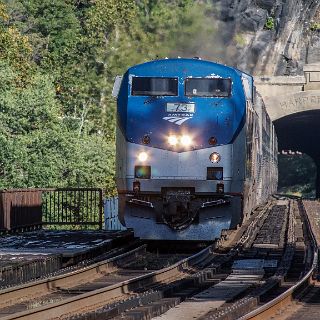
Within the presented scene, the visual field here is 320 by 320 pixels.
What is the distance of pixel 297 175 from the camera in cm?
11969

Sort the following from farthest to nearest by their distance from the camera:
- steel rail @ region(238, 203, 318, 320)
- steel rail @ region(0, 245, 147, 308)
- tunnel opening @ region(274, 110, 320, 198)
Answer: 1. tunnel opening @ region(274, 110, 320, 198)
2. steel rail @ region(0, 245, 147, 308)
3. steel rail @ region(238, 203, 318, 320)

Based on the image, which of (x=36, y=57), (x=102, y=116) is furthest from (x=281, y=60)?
(x=102, y=116)

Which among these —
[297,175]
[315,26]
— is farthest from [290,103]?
[297,175]

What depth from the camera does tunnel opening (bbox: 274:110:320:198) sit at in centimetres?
7588

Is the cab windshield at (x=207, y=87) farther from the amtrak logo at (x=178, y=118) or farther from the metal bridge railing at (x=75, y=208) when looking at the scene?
the metal bridge railing at (x=75, y=208)

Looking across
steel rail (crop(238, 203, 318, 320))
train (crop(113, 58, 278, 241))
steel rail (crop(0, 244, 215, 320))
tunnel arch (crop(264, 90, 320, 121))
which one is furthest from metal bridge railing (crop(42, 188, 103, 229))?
tunnel arch (crop(264, 90, 320, 121))

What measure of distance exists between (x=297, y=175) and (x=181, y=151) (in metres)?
97.7

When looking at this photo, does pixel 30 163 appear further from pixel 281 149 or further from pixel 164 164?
pixel 281 149

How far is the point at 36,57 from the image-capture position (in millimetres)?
67062

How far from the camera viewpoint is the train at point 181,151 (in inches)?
911

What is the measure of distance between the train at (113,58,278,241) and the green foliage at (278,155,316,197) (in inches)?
3711

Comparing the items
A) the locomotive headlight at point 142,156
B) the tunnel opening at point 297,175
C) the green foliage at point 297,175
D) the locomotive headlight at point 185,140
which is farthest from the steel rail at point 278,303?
the green foliage at point 297,175

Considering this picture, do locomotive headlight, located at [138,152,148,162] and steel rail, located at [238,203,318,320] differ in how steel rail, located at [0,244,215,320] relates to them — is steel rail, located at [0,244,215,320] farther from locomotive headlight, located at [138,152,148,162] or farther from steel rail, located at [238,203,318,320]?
locomotive headlight, located at [138,152,148,162]

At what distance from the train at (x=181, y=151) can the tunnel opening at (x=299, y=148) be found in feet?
152
